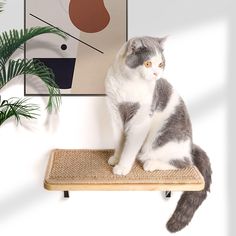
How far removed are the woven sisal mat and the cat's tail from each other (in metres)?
0.11

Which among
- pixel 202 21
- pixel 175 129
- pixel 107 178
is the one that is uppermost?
pixel 202 21

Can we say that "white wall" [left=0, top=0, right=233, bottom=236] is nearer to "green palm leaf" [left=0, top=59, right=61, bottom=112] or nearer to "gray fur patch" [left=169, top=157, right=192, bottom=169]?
"green palm leaf" [left=0, top=59, right=61, bottom=112]

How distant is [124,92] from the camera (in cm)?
147

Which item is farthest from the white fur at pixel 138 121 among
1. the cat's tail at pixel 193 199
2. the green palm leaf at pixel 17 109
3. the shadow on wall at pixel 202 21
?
the green palm leaf at pixel 17 109

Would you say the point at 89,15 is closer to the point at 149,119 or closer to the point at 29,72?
the point at 29,72

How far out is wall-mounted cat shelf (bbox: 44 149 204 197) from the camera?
143 cm

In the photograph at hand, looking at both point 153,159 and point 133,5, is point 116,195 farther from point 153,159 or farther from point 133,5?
point 133,5

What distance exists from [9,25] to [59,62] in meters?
0.27

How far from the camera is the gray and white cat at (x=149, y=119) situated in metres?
1.39

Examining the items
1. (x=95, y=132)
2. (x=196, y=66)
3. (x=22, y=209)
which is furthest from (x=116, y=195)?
(x=196, y=66)

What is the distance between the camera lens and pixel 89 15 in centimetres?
171

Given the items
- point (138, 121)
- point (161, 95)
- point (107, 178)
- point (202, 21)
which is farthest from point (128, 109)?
point (202, 21)

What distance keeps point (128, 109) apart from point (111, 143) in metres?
0.36

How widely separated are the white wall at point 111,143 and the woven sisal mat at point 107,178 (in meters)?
0.20
